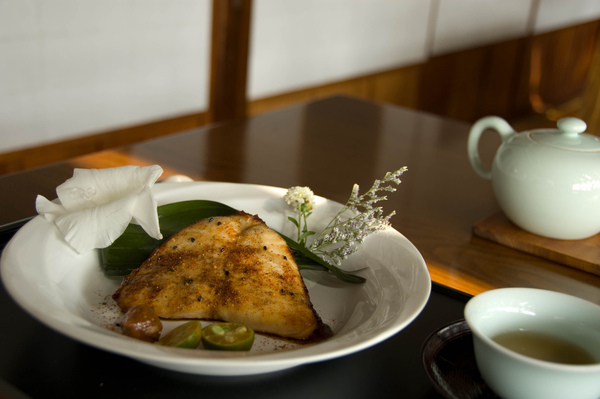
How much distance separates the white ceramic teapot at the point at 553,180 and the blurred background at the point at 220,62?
1.81m

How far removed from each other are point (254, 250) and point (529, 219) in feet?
1.65

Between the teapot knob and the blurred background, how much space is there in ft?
6.10

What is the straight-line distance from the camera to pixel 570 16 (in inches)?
248

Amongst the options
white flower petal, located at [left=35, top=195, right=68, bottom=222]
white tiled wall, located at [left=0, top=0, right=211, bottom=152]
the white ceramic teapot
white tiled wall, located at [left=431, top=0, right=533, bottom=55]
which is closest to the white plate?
white flower petal, located at [left=35, top=195, right=68, bottom=222]

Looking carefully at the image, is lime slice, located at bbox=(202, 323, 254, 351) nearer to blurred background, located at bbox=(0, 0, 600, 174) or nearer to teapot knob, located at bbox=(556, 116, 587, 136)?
teapot knob, located at bbox=(556, 116, 587, 136)

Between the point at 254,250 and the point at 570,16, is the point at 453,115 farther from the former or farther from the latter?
the point at 254,250

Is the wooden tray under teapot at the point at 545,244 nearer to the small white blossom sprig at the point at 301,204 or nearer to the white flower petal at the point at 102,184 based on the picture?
the small white blossom sprig at the point at 301,204

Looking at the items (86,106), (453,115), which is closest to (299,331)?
(86,106)

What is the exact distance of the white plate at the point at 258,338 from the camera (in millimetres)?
570

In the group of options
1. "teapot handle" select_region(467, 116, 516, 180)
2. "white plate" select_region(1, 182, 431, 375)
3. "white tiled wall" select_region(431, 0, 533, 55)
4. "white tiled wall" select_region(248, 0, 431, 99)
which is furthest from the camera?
"white tiled wall" select_region(431, 0, 533, 55)

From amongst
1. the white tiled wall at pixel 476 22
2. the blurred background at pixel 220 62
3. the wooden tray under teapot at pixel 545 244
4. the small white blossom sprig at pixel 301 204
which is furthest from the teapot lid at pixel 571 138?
the white tiled wall at pixel 476 22

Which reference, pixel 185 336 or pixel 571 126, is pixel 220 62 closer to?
pixel 571 126

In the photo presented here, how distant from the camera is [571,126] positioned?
101cm

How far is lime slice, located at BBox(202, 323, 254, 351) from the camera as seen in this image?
64 cm
